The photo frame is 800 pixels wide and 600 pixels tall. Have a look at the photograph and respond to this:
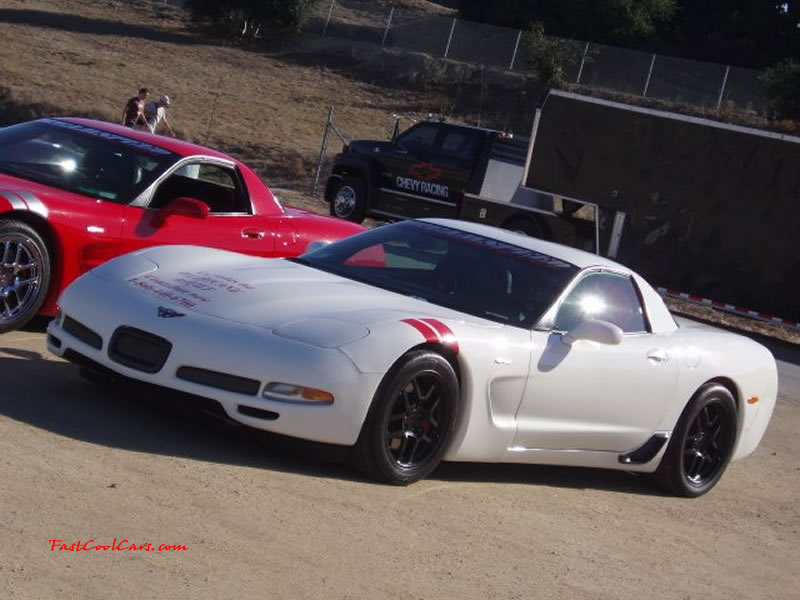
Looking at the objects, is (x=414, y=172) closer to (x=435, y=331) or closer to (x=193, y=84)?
(x=435, y=331)

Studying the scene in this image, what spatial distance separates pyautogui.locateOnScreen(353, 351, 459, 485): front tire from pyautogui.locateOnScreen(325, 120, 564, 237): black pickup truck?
15.0 metres

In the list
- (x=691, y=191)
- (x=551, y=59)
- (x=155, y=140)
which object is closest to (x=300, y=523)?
(x=155, y=140)

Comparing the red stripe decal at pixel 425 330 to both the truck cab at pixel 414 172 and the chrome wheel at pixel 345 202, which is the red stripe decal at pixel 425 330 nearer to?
the truck cab at pixel 414 172

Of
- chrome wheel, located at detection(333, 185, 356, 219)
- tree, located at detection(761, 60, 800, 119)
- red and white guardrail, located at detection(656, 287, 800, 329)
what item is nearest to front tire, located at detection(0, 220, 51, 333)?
red and white guardrail, located at detection(656, 287, 800, 329)

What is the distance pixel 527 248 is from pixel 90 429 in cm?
265

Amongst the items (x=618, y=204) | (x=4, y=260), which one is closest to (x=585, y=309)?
(x=4, y=260)

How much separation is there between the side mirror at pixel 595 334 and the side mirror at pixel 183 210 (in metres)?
3.04

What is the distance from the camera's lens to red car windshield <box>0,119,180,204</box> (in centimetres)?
898

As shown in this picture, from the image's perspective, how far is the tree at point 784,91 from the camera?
134 ft

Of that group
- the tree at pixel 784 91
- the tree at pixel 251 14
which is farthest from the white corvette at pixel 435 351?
the tree at pixel 251 14

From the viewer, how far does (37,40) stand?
47688mm

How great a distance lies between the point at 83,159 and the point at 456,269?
3.17m

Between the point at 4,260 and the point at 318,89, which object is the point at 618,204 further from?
the point at 318,89

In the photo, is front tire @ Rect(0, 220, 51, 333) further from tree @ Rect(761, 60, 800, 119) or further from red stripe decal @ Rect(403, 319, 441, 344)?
tree @ Rect(761, 60, 800, 119)
